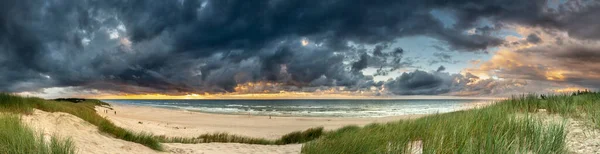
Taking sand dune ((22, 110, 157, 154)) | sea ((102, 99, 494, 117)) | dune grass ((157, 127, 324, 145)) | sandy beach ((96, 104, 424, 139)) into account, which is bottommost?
sea ((102, 99, 494, 117))

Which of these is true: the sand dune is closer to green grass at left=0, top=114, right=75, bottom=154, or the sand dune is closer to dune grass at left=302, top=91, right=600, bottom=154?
green grass at left=0, top=114, right=75, bottom=154

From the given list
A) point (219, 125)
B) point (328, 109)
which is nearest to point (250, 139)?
point (219, 125)

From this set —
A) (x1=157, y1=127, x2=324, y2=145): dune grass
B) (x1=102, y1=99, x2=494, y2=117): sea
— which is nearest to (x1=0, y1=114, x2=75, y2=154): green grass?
(x1=157, y1=127, x2=324, y2=145): dune grass

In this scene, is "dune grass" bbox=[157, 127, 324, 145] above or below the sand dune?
below

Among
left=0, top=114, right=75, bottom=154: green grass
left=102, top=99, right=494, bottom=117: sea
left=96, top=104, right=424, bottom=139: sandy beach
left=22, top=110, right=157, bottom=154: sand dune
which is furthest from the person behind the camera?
left=102, top=99, right=494, bottom=117: sea

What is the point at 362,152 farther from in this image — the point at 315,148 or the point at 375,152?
the point at 315,148

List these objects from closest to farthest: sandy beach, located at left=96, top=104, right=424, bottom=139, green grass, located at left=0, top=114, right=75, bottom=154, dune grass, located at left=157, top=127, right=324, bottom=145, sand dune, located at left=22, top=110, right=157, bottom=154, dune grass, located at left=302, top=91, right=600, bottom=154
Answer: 1. dune grass, located at left=302, top=91, right=600, bottom=154
2. green grass, located at left=0, top=114, right=75, bottom=154
3. sand dune, located at left=22, top=110, right=157, bottom=154
4. dune grass, located at left=157, top=127, right=324, bottom=145
5. sandy beach, located at left=96, top=104, right=424, bottom=139

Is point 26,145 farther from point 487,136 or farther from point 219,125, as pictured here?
point 219,125

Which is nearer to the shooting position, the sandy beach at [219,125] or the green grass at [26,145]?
the green grass at [26,145]

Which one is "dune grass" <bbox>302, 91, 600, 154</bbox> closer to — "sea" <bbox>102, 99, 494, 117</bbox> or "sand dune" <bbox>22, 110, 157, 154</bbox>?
"sand dune" <bbox>22, 110, 157, 154</bbox>

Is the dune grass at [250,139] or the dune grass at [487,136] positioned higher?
the dune grass at [487,136]

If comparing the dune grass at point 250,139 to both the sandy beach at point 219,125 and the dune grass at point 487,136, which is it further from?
the dune grass at point 487,136

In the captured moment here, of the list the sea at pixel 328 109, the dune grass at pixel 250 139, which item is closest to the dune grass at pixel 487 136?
the sea at pixel 328 109

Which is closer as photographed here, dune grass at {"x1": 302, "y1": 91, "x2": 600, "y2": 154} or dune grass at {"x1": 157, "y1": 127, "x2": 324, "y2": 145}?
dune grass at {"x1": 302, "y1": 91, "x2": 600, "y2": 154}
